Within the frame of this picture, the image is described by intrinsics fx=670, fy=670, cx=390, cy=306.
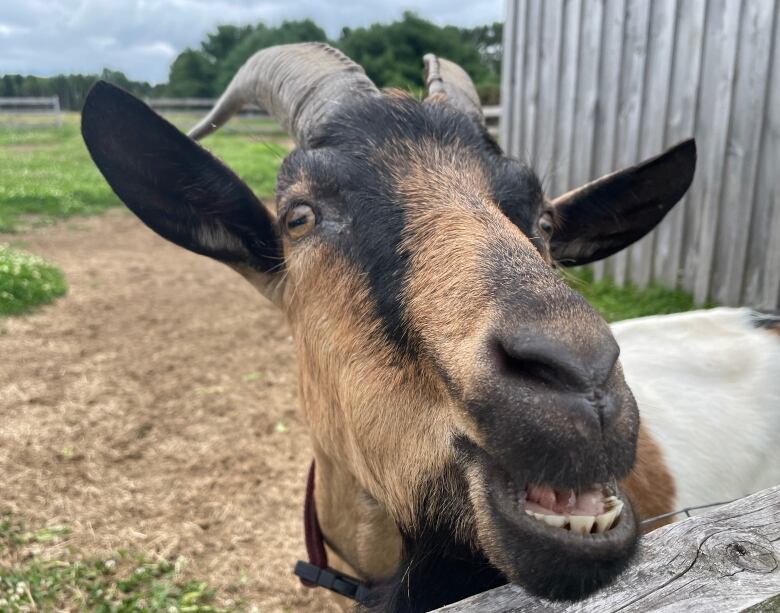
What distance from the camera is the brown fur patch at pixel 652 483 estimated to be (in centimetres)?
263

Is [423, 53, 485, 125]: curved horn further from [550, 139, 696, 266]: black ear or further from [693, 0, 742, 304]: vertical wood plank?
[693, 0, 742, 304]: vertical wood plank

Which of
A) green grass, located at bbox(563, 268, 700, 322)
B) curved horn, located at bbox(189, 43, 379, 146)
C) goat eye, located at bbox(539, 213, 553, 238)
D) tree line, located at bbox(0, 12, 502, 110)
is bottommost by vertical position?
green grass, located at bbox(563, 268, 700, 322)

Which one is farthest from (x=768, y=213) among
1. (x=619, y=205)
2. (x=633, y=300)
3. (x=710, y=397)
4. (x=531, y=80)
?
(x=619, y=205)

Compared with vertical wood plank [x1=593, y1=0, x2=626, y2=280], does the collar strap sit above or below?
below

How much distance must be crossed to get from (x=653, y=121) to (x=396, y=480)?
578cm

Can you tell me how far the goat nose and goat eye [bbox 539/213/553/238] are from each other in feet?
3.35

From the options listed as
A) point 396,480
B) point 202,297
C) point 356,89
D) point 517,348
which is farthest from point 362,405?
point 202,297

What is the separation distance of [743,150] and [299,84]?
4626 mm

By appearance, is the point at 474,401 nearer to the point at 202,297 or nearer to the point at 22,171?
the point at 202,297

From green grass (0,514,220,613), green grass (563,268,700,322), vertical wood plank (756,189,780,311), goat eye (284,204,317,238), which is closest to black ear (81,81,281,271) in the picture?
goat eye (284,204,317,238)

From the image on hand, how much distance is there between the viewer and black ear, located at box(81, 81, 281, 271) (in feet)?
7.27

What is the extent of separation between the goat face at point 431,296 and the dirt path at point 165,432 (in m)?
1.74

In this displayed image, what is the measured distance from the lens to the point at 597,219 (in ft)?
9.46

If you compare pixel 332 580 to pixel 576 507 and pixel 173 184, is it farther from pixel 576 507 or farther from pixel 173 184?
pixel 173 184
